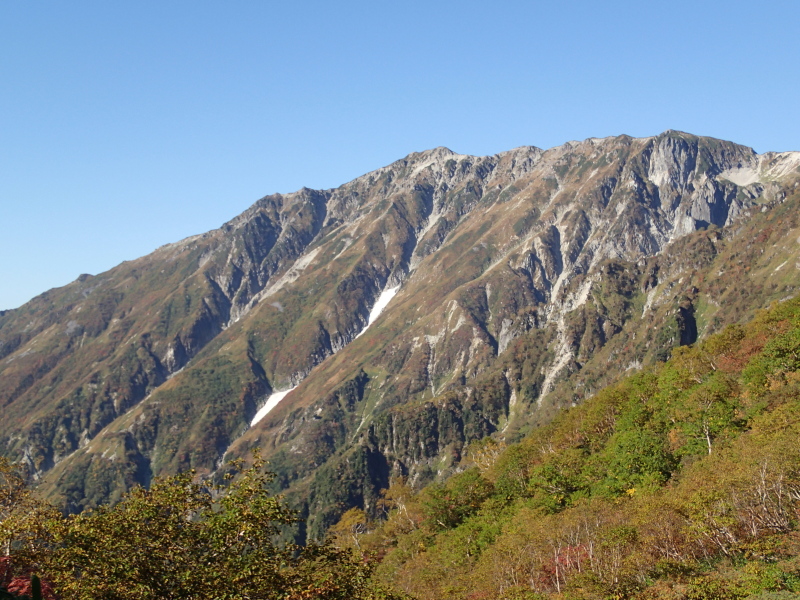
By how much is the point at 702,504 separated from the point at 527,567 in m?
21.6

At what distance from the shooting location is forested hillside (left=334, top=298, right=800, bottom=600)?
174 feet

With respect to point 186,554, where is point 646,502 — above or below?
below

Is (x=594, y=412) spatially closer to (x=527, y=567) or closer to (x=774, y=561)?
(x=527, y=567)

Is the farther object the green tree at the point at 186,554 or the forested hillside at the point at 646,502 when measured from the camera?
the forested hillside at the point at 646,502

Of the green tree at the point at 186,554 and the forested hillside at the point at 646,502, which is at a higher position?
the green tree at the point at 186,554

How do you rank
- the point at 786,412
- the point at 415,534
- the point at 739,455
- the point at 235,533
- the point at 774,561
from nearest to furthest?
the point at 235,533 < the point at 774,561 < the point at 739,455 < the point at 786,412 < the point at 415,534

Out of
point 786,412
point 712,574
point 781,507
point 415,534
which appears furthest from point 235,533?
point 415,534

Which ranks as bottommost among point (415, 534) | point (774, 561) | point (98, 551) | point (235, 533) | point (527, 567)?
point (415, 534)

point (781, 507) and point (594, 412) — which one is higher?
point (781, 507)

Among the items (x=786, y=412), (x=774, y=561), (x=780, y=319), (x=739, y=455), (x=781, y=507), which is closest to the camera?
(x=774, y=561)

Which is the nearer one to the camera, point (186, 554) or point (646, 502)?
point (186, 554)

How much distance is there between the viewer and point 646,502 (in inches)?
2559

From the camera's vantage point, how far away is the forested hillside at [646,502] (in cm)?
5291

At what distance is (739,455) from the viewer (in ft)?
213
